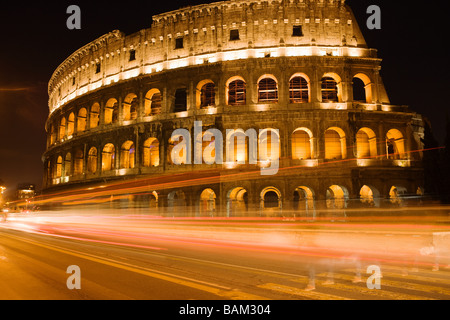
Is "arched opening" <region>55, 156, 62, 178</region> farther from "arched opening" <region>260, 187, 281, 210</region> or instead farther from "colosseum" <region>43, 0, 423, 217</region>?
"arched opening" <region>260, 187, 281, 210</region>

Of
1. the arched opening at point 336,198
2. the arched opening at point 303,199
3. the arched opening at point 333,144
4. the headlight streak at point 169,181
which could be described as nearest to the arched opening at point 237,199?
the headlight streak at point 169,181

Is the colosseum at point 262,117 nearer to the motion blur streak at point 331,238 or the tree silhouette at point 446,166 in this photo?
the tree silhouette at point 446,166

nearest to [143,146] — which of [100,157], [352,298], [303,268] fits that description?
[100,157]

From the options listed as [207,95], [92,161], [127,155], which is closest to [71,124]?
[92,161]

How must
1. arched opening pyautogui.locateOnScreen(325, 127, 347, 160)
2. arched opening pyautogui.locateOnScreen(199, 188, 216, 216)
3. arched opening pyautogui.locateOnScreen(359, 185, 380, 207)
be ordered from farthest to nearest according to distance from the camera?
1. arched opening pyautogui.locateOnScreen(199, 188, 216, 216)
2. arched opening pyautogui.locateOnScreen(325, 127, 347, 160)
3. arched opening pyautogui.locateOnScreen(359, 185, 380, 207)

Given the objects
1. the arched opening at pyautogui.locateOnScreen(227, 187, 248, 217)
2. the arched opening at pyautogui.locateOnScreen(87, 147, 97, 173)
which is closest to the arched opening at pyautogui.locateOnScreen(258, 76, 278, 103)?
the arched opening at pyautogui.locateOnScreen(227, 187, 248, 217)

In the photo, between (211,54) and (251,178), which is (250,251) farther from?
(211,54)
